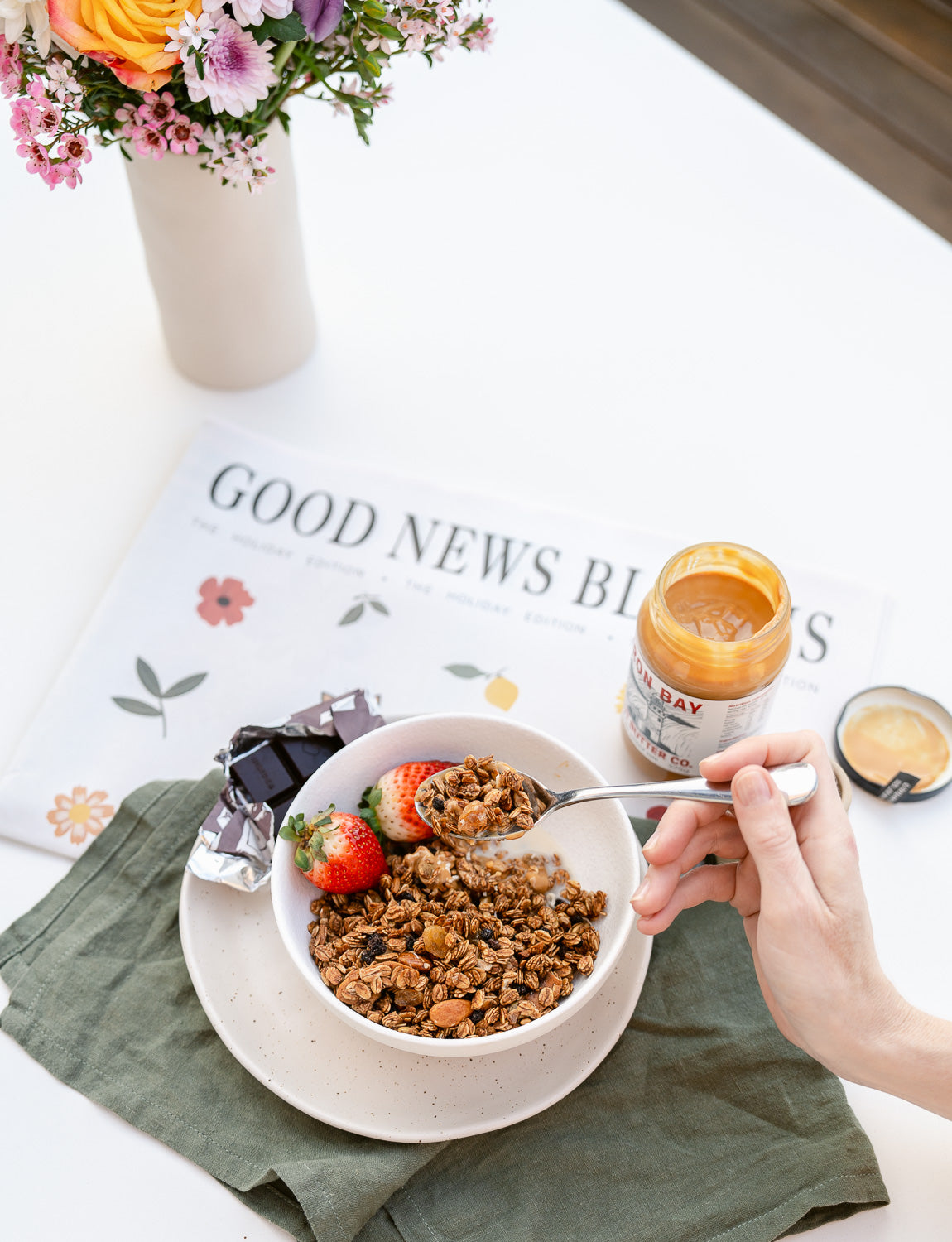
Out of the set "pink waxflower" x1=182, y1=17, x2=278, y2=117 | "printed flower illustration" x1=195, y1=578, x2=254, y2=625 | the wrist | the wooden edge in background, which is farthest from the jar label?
the wooden edge in background

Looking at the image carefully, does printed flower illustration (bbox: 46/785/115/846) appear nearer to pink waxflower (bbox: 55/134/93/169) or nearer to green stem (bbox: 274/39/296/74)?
pink waxflower (bbox: 55/134/93/169)

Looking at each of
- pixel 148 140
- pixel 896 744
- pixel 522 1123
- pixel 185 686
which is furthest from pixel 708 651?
pixel 148 140

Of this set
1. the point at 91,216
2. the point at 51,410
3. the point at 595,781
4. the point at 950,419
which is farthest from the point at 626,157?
the point at 595,781

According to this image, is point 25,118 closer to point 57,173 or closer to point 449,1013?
point 57,173

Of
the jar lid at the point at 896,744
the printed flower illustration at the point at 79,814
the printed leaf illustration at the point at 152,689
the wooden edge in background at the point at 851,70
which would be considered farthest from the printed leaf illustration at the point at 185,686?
the wooden edge in background at the point at 851,70

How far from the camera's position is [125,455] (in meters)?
1.27

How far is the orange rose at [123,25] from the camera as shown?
2.59 feet

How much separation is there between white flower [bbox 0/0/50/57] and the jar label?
693 mm

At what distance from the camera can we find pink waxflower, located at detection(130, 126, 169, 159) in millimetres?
914

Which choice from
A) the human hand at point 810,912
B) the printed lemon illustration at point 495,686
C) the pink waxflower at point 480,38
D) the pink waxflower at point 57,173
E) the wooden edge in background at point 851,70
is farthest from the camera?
the wooden edge in background at point 851,70

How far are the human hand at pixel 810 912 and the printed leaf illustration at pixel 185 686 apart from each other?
1.72 ft

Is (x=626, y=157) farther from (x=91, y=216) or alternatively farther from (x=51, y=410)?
(x=51, y=410)

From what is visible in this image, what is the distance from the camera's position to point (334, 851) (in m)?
0.87

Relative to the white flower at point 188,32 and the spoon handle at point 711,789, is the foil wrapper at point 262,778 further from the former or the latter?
the white flower at point 188,32
